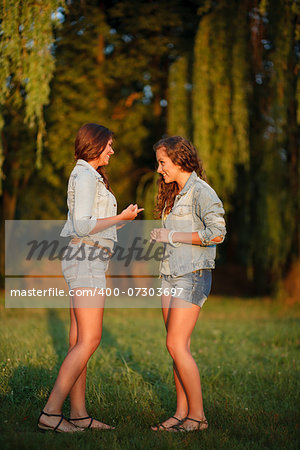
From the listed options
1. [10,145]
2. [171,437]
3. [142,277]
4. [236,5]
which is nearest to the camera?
[171,437]

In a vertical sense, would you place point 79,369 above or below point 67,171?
below

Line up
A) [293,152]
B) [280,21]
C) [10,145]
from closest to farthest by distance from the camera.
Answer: [280,21] < [293,152] < [10,145]

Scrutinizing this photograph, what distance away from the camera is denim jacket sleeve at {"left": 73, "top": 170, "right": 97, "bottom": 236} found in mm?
2859

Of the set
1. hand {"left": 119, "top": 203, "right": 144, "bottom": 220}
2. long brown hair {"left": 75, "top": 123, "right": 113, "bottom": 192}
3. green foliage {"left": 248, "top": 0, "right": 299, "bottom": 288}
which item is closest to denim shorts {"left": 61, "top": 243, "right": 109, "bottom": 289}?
hand {"left": 119, "top": 203, "right": 144, "bottom": 220}

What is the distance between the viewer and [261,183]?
944 centimetres

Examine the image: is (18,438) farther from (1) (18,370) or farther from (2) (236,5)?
(2) (236,5)

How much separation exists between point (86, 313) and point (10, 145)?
880 cm

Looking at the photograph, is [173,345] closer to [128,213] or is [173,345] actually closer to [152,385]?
[128,213]

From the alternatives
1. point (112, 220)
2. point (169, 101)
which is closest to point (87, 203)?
point (112, 220)

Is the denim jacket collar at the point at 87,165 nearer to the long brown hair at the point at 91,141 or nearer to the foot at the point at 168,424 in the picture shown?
the long brown hair at the point at 91,141

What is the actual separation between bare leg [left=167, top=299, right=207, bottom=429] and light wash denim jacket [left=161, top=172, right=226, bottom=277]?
0.79 ft

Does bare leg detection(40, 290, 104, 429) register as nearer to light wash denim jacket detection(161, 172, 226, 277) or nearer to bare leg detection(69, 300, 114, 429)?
bare leg detection(69, 300, 114, 429)

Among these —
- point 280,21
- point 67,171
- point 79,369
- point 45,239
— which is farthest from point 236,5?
point 79,369

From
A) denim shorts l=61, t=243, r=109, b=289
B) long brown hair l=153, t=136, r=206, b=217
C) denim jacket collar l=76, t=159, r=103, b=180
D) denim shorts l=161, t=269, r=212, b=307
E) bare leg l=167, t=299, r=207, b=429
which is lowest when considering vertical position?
bare leg l=167, t=299, r=207, b=429
